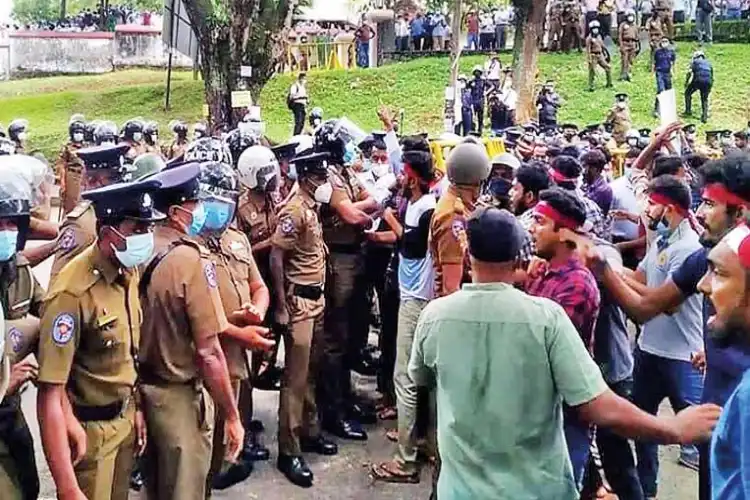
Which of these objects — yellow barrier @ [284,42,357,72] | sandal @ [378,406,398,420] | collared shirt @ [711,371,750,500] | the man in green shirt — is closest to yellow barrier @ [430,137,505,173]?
sandal @ [378,406,398,420]

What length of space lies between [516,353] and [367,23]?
3063cm

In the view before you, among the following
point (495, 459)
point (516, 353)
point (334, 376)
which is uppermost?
point (516, 353)

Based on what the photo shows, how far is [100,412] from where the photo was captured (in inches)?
149

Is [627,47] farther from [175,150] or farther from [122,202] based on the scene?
[122,202]

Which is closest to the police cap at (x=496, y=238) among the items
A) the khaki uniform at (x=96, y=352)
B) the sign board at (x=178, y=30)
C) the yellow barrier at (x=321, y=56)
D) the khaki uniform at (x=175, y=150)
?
the khaki uniform at (x=96, y=352)

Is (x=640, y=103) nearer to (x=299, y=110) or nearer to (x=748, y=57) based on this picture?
(x=748, y=57)

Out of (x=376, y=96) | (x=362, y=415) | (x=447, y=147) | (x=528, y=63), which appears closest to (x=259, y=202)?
(x=362, y=415)

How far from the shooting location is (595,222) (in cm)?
557

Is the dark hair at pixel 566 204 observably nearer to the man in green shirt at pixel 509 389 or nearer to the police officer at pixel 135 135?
the man in green shirt at pixel 509 389

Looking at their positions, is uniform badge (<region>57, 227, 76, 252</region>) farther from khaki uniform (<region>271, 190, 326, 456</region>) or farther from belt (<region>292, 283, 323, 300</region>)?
belt (<region>292, 283, 323, 300</region>)

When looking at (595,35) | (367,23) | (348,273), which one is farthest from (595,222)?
(367,23)

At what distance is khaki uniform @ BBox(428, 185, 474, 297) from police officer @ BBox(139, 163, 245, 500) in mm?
1514

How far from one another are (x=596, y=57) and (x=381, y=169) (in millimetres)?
18282

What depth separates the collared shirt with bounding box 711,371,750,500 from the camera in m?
2.14
